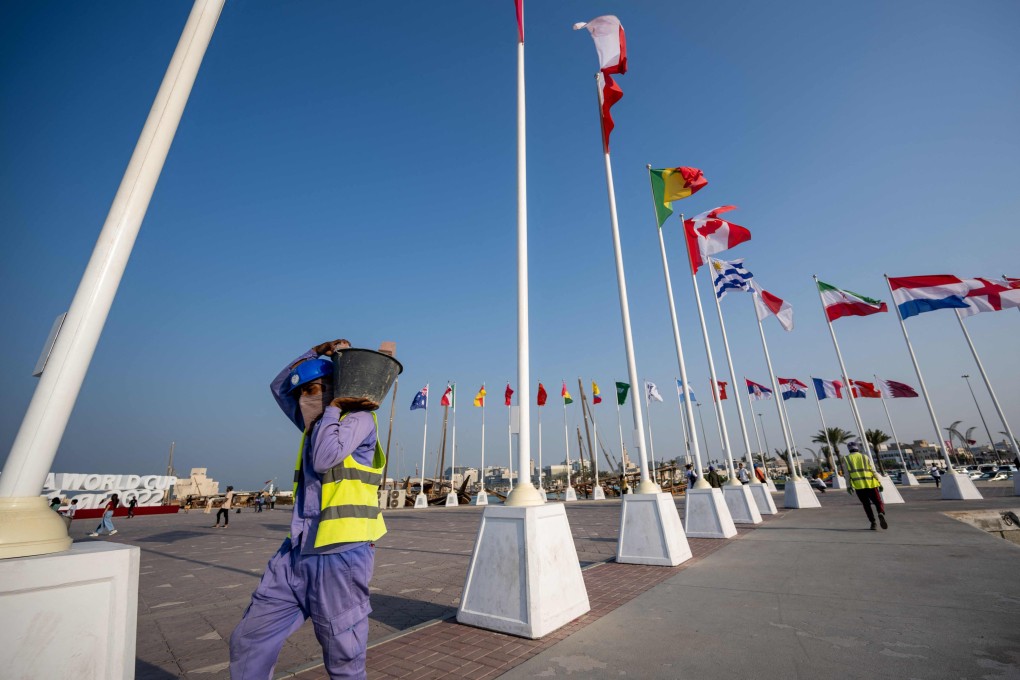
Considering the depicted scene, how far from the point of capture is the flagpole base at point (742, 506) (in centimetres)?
1134

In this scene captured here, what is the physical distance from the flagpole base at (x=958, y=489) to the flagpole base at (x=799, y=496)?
13.5 feet

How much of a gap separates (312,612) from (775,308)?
56.6ft

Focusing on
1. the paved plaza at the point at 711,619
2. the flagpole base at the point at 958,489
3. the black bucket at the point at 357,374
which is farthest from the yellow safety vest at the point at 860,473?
the black bucket at the point at 357,374

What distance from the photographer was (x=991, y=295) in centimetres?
1424

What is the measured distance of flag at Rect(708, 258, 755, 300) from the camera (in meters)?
13.7

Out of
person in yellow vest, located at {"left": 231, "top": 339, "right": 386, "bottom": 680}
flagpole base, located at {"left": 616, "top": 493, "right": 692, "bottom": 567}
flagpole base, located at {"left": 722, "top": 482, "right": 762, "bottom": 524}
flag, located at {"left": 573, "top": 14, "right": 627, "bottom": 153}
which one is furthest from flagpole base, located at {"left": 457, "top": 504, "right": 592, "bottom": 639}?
flagpole base, located at {"left": 722, "top": 482, "right": 762, "bottom": 524}

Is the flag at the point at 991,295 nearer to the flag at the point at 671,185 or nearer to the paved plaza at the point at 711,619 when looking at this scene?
the paved plaza at the point at 711,619

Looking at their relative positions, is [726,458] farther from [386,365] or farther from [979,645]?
[386,365]

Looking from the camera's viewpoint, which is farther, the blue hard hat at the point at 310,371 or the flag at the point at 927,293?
the flag at the point at 927,293

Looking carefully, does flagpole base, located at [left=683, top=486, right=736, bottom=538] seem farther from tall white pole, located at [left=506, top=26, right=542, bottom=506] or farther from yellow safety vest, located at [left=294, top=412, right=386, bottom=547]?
yellow safety vest, located at [left=294, top=412, right=386, bottom=547]

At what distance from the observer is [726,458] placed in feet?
37.9

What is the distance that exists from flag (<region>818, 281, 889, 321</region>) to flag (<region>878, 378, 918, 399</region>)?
657 centimetres

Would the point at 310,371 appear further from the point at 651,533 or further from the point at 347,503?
the point at 651,533

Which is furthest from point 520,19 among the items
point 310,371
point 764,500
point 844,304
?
point 844,304
